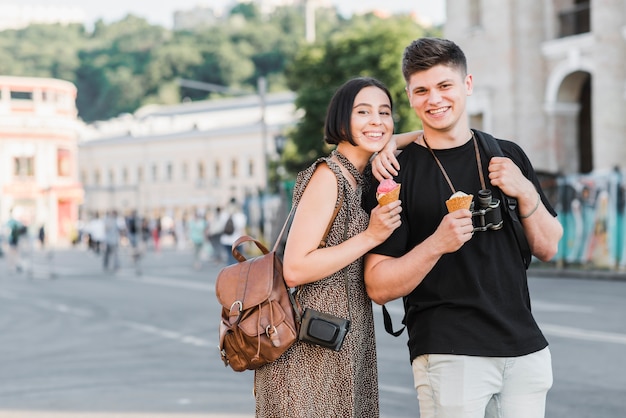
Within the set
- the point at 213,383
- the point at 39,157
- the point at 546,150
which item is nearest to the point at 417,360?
the point at 213,383

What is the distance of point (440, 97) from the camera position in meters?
3.88

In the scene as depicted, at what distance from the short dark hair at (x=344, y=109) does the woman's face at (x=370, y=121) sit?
0.6 inches

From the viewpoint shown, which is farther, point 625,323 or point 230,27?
point 230,27

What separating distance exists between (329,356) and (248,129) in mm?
92077

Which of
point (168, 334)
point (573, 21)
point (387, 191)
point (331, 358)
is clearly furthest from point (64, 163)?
point (387, 191)

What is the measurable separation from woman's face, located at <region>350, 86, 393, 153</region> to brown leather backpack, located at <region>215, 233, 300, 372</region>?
0.54 meters

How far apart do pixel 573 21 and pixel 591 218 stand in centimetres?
980

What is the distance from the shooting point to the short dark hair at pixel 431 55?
3.86 m

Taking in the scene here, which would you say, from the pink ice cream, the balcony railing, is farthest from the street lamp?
the pink ice cream

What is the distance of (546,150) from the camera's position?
3394 cm

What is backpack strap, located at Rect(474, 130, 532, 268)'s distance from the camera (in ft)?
12.5

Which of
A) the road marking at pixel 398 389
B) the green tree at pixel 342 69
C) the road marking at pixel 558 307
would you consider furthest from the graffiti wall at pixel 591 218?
the green tree at pixel 342 69

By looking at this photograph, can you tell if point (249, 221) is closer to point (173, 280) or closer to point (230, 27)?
point (173, 280)

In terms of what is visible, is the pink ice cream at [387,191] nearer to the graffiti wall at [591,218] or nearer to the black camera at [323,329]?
the black camera at [323,329]
